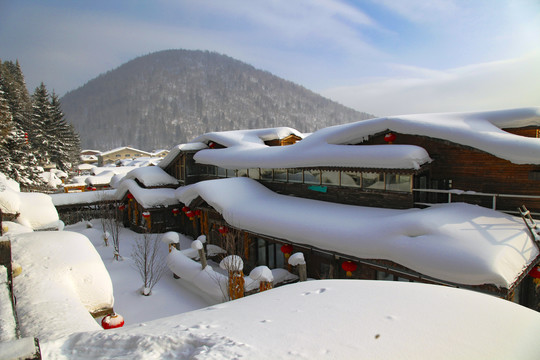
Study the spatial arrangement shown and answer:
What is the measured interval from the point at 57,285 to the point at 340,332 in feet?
21.2

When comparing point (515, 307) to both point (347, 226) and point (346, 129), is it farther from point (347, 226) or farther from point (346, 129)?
point (346, 129)

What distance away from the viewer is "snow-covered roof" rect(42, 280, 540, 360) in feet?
10.7

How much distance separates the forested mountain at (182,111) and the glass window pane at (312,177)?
→ 126911 millimetres

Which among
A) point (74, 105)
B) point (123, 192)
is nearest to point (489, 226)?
point (123, 192)

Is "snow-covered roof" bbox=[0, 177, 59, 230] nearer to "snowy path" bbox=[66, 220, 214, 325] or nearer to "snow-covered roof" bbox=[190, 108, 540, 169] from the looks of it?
"snowy path" bbox=[66, 220, 214, 325]

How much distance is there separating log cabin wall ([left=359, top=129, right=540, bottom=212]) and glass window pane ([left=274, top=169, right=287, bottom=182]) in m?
6.36

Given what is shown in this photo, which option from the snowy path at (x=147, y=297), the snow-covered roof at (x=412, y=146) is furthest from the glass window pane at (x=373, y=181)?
the snowy path at (x=147, y=297)

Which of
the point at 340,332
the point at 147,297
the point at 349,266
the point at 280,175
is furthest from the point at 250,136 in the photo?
the point at 340,332

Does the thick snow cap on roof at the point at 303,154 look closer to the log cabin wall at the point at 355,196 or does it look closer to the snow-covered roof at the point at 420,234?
the log cabin wall at the point at 355,196

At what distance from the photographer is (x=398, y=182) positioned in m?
12.5

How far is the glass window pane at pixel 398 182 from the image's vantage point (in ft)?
40.3

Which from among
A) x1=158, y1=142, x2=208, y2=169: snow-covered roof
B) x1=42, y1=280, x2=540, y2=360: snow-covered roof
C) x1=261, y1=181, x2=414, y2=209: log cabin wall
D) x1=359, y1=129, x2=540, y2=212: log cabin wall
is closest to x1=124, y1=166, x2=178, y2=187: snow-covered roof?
x1=158, y1=142, x2=208, y2=169: snow-covered roof

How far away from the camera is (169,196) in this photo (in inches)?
890

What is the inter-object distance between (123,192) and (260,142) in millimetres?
11809
